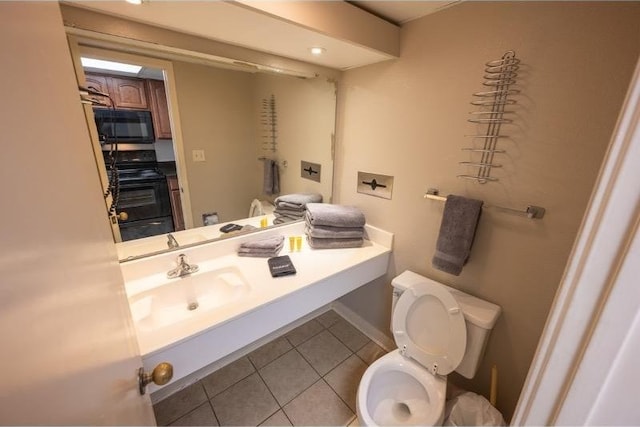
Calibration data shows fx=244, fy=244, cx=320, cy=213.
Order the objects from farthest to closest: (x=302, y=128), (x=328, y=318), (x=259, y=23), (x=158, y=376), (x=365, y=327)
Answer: (x=328, y=318) → (x=365, y=327) → (x=302, y=128) → (x=259, y=23) → (x=158, y=376)

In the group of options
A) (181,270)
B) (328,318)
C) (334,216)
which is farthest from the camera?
(328,318)

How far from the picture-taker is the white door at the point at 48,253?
24 centimetres

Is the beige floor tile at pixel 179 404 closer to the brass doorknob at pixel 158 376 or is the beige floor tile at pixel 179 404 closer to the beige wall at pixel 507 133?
the brass doorknob at pixel 158 376

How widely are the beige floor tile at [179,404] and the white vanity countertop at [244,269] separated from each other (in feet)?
2.72

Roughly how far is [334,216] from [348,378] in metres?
1.09

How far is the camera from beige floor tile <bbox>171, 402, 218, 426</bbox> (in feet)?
4.48

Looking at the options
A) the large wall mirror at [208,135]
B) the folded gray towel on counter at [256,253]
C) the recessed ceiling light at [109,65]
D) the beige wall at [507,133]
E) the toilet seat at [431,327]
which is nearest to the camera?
the beige wall at [507,133]

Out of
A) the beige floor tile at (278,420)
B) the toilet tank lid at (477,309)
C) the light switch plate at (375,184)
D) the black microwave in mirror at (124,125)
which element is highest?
the black microwave in mirror at (124,125)

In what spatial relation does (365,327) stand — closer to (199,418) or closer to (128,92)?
(199,418)

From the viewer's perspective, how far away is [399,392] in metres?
1.34

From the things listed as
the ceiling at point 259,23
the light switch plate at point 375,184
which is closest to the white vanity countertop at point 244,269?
the light switch plate at point 375,184

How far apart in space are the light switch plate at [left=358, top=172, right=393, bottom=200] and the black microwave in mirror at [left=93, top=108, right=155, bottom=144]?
49.2 inches

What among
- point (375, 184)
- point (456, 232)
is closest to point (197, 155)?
point (375, 184)

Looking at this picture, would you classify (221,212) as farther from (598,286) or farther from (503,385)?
(503,385)
